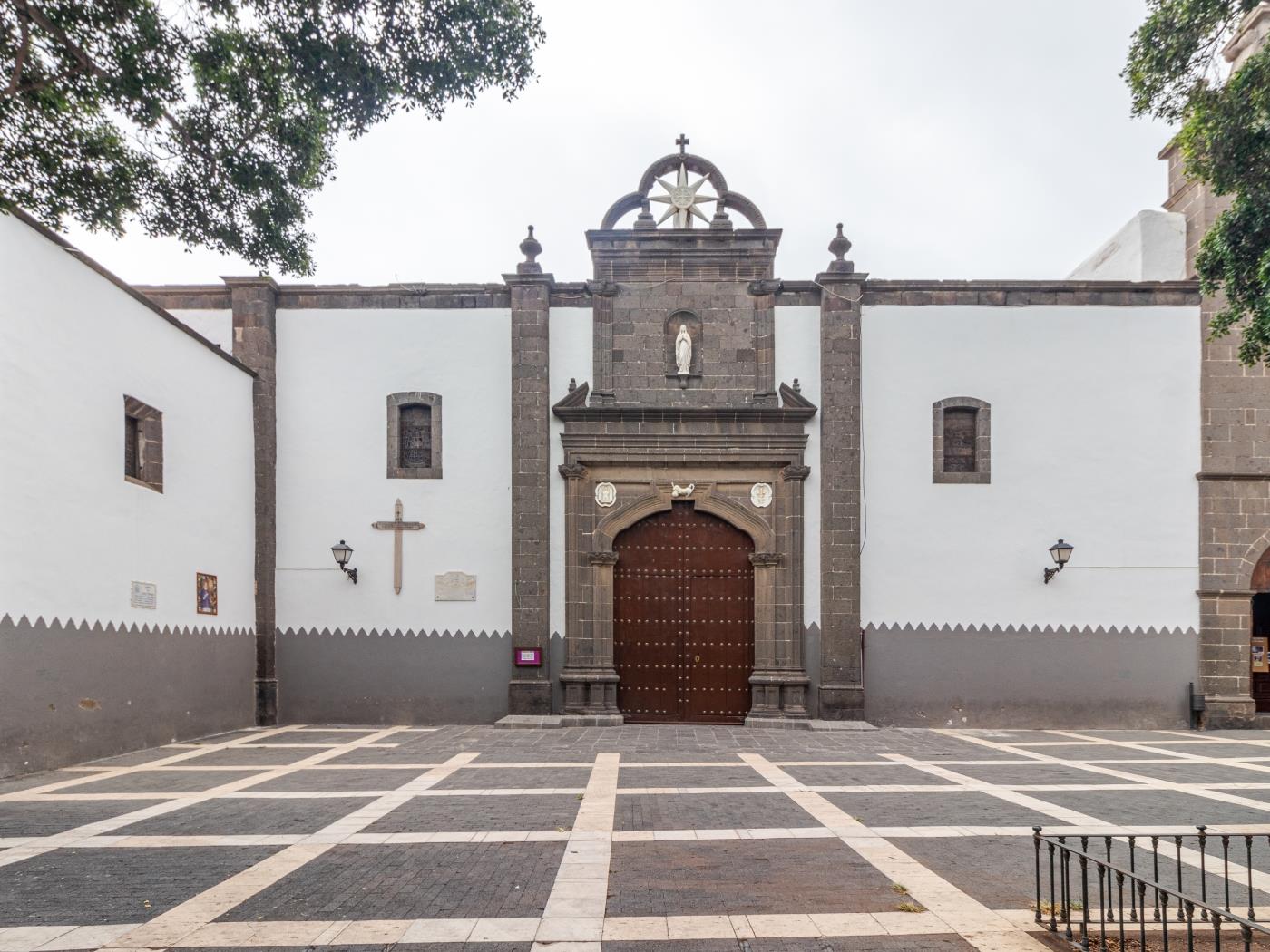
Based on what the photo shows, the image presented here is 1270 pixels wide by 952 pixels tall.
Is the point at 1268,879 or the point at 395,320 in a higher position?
the point at 395,320

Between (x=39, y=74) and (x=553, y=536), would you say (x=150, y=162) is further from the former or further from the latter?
(x=553, y=536)

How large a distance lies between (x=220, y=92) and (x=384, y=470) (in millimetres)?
8618

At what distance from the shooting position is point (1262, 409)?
1465cm

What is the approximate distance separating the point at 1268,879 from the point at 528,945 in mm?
4578

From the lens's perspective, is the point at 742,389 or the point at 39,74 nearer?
the point at 39,74

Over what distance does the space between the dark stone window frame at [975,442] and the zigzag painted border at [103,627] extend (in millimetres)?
11240

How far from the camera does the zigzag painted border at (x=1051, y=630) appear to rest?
14508 millimetres

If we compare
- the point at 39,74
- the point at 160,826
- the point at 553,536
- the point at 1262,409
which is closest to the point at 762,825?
the point at 160,826

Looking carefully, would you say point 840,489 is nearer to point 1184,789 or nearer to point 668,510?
point 668,510

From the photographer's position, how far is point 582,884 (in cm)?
547

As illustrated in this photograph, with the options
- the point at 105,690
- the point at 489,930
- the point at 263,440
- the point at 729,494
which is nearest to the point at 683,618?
the point at 729,494

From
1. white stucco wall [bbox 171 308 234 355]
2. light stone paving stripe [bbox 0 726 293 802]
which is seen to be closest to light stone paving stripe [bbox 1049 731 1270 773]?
light stone paving stripe [bbox 0 726 293 802]

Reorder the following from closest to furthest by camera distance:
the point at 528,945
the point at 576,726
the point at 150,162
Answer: the point at 528,945 < the point at 150,162 < the point at 576,726

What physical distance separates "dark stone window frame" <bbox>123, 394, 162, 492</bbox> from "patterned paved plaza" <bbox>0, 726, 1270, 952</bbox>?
3433 mm
